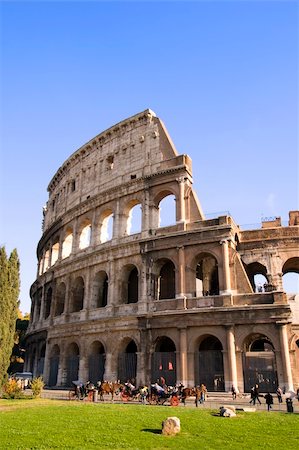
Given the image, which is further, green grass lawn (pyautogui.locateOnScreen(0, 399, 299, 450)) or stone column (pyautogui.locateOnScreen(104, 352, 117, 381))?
stone column (pyautogui.locateOnScreen(104, 352, 117, 381))

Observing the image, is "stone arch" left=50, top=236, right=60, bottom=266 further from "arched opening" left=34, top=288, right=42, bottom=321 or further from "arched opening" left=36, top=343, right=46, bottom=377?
"arched opening" left=36, top=343, right=46, bottom=377

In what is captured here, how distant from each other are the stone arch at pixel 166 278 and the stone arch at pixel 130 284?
65.3 inches

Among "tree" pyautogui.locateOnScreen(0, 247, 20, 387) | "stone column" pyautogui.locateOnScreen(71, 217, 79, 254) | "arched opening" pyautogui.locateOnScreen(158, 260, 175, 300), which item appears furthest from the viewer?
"stone column" pyautogui.locateOnScreen(71, 217, 79, 254)

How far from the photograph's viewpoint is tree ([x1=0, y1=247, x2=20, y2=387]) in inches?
667

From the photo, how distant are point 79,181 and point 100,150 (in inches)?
121

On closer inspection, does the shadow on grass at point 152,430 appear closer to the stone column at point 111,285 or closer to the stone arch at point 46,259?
the stone column at point 111,285

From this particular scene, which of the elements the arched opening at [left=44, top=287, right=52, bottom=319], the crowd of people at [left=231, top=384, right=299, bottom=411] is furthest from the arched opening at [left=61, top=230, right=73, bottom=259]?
the crowd of people at [left=231, top=384, right=299, bottom=411]

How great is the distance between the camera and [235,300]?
1989cm

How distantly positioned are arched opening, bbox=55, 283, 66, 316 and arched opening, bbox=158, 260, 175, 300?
8908mm

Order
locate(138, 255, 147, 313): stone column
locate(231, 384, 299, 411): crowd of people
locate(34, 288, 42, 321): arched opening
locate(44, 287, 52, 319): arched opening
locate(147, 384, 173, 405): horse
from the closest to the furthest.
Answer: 1. locate(231, 384, 299, 411): crowd of people
2. locate(147, 384, 173, 405): horse
3. locate(138, 255, 147, 313): stone column
4. locate(44, 287, 52, 319): arched opening
5. locate(34, 288, 42, 321): arched opening

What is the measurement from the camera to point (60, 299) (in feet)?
96.6

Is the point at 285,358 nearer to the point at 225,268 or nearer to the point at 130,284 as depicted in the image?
the point at 225,268

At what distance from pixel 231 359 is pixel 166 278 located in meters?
6.41

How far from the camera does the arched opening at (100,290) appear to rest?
25234 mm
